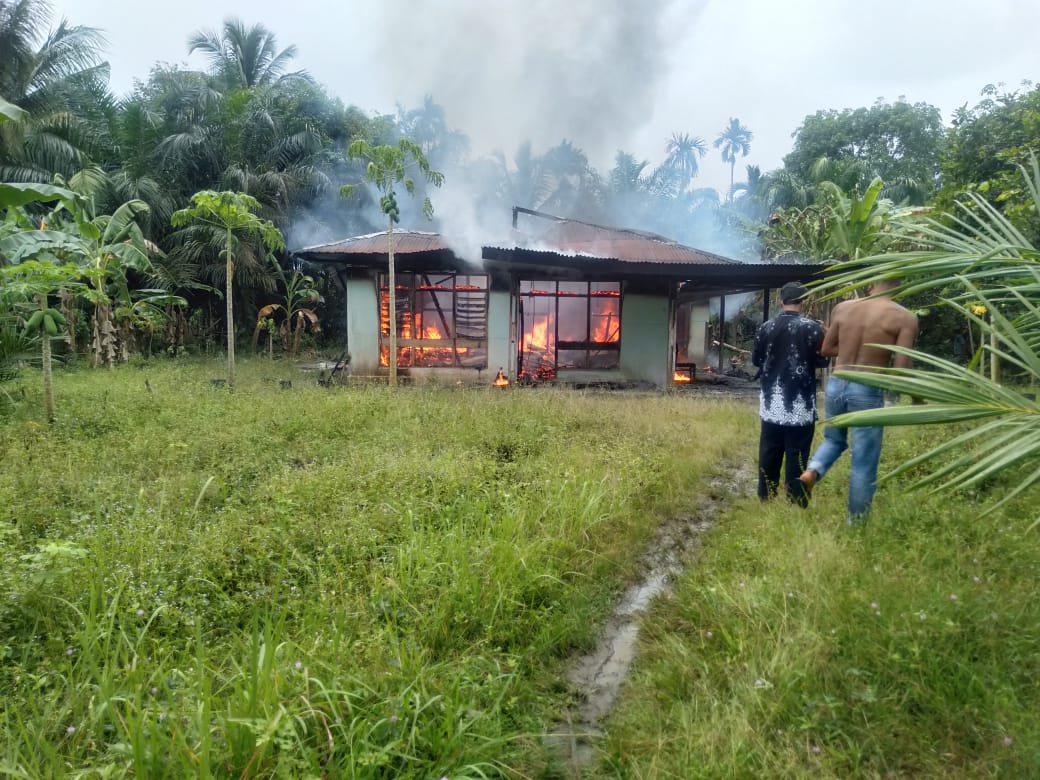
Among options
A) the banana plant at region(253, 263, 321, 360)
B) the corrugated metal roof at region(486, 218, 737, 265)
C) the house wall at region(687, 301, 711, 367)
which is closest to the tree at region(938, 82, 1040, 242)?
the corrugated metal roof at region(486, 218, 737, 265)

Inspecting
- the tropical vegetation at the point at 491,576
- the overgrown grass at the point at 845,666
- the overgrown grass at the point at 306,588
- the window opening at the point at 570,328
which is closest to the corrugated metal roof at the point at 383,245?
the window opening at the point at 570,328

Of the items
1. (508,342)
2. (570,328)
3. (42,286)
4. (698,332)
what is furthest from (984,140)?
(42,286)

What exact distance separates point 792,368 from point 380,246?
402 inches

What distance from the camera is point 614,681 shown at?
246cm

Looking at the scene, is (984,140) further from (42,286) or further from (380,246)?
(42,286)

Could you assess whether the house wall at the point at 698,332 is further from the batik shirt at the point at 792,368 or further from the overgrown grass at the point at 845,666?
the overgrown grass at the point at 845,666

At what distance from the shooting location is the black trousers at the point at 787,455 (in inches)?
159

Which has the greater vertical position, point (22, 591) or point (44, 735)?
point (22, 591)

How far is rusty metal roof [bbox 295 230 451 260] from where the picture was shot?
448 inches

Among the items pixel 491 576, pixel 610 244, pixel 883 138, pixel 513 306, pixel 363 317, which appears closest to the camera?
pixel 491 576

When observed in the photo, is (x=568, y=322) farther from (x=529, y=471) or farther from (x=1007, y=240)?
(x=1007, y=240)

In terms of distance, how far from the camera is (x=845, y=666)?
2139mm

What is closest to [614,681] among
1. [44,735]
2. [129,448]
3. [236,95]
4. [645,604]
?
[645,604]

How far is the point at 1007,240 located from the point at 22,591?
4.12 m
